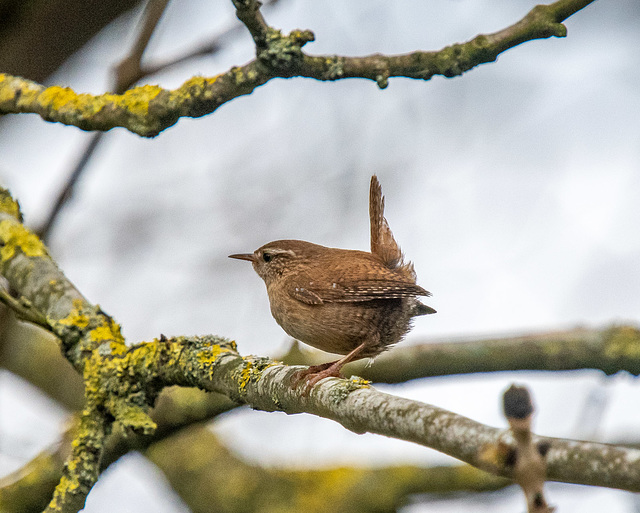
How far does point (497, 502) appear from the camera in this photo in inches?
177

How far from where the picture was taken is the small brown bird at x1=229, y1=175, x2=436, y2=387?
3.14 meters

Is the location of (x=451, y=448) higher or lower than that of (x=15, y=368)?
lower

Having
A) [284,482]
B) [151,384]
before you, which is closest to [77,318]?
[151,384]

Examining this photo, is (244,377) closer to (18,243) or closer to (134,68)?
(18,243)

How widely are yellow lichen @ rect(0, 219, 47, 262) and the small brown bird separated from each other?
116 centimetres

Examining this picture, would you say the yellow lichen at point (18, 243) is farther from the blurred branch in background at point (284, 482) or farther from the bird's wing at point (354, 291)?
the blurred branch in background at point (284, 482)

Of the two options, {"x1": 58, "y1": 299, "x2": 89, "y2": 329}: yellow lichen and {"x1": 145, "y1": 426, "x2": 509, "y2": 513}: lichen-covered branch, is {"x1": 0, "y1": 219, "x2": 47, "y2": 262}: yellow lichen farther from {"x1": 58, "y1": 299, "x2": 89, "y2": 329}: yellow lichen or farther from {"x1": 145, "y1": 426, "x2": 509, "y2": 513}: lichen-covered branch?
{"x1": 145, "y1": 426, "x2": 509, "y2": 513}: lichen-covered branch

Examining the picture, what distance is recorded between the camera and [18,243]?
3.05 m

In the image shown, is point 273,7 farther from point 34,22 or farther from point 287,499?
point 287,499

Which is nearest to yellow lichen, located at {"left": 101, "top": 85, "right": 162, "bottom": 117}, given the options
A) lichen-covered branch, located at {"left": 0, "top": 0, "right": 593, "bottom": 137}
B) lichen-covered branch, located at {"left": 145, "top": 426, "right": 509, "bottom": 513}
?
lichen-covered branch, located at {"left": 0, "top": 0, "right": 593, "bottom": 137}

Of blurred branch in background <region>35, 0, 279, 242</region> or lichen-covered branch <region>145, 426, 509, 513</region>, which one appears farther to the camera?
lichen-covered branch <region>145, 426, 509, 513</region>

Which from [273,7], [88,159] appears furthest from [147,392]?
[273,7]

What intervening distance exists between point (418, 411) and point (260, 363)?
970mm

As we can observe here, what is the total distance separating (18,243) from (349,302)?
153 cm
